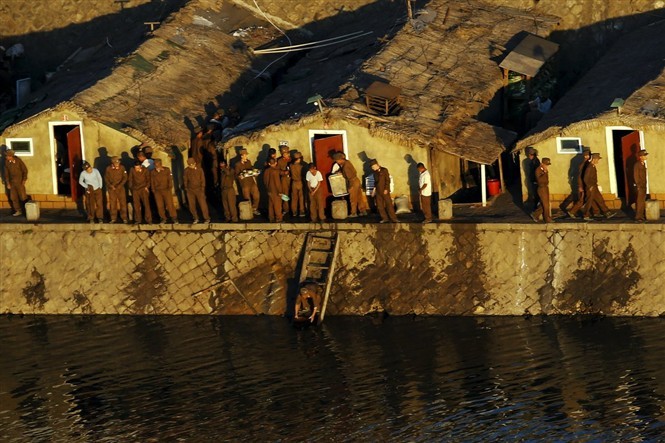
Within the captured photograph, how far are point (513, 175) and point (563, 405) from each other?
11204mm

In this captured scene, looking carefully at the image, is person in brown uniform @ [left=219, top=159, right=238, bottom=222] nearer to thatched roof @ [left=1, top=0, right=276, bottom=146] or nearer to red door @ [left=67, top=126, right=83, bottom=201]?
thatched roof @ [left=1, top=0, right=276, bottom=146]

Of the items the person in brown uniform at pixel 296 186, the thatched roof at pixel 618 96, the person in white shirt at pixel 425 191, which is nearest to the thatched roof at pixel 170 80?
the person in brown uniform at pixel 296 186

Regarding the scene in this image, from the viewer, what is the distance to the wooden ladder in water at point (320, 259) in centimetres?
4088

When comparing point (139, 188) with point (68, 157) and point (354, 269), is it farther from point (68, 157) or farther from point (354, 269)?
point (354, 269)

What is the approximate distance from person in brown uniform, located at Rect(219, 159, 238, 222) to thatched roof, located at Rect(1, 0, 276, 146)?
2.21 m

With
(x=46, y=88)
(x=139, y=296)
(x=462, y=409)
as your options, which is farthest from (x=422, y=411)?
(x=46, y=88)

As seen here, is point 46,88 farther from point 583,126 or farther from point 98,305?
point 583,126

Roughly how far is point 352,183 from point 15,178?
8565 mm

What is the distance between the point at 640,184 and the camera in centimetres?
4053

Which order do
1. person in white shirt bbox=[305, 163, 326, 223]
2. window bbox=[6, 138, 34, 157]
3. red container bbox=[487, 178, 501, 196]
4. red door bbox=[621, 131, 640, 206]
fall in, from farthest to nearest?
window bbox=[6, 138, 34, 157] → red container bbox=[487, 178, 501, 196] → person in white shirt bbox=[305, 163, 326, 223] → red door bbox=[621, 131, 640, 206]

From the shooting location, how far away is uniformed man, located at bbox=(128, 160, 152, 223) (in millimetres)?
42562

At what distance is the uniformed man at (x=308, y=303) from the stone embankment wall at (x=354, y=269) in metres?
0.77

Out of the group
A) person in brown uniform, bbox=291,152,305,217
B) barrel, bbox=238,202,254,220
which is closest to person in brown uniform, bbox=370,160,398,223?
person in brown uniform, bbox=291,152,305,217

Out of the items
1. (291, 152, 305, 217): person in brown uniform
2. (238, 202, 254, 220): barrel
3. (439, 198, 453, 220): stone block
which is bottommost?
(439, 198, 453, 220): stone block
